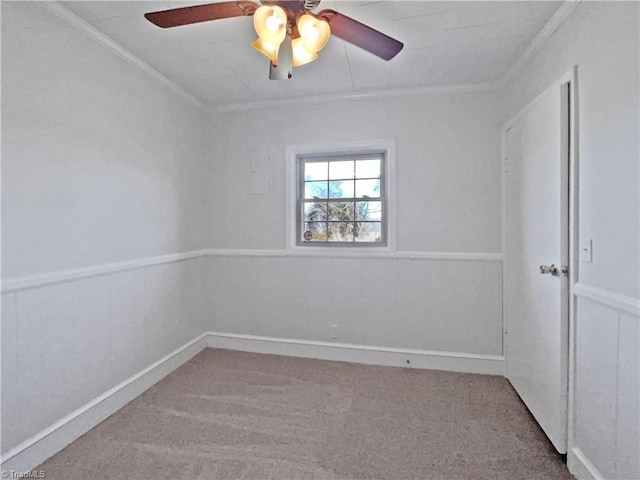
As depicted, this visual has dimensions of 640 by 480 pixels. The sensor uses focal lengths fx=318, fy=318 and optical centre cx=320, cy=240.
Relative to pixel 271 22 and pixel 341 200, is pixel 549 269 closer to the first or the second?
pixel 341 200

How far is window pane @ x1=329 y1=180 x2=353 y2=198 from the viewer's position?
10.3ft

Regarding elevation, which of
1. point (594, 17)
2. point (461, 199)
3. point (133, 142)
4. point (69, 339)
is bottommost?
point (69, 339)

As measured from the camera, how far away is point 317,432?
1979 millimetres

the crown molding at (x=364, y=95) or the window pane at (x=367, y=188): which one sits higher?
the crown molding at (x=364, y=95)

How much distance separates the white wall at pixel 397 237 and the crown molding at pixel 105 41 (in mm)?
668

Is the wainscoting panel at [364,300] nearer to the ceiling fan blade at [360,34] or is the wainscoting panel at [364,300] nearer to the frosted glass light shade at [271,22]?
the ceiling fan blade at [360,34]

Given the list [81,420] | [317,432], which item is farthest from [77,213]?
[317,432]

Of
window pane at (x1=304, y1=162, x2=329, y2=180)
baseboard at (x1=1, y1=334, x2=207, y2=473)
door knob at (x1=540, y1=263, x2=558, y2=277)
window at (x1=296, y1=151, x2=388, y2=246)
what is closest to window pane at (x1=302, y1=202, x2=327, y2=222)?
window at (x1=296, y1=151, x2=388, y2=246)

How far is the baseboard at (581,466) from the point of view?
58.7 inches

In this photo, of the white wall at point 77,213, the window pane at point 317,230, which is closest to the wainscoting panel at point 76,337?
the white wall at point 77,213

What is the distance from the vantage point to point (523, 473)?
65.2 inches

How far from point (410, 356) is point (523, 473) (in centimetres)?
126

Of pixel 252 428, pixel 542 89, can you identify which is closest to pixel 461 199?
pixel 542 89

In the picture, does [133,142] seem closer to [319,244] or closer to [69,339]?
[69,339]
